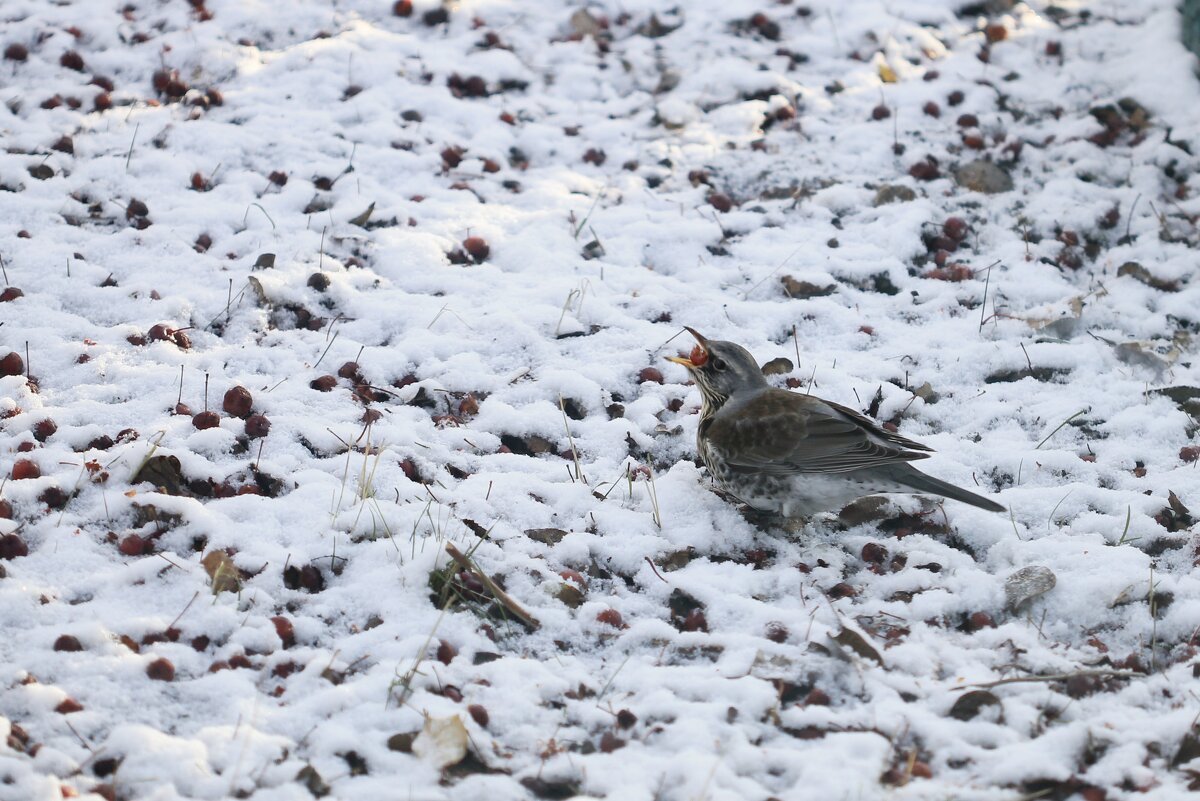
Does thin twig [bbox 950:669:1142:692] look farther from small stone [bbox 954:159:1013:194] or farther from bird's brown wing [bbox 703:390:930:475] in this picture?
small stone [bbox 954:159:1013:194]

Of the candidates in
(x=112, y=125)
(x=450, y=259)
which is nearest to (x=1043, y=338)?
(x=450, y=259)

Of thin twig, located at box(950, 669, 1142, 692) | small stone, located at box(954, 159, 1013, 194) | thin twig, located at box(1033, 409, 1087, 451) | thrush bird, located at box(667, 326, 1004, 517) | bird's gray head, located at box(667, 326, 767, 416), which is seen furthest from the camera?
small stone, located at box(954, 159, 1013, 194)

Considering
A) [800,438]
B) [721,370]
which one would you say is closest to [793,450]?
[800,438]

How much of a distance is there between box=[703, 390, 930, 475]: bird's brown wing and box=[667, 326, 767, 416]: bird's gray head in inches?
3.8

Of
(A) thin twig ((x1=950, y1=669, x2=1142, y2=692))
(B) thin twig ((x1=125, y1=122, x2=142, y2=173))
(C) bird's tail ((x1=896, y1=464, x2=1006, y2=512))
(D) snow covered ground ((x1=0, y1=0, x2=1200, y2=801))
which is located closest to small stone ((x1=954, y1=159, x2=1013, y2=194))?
(D) snow covered ground ((x1=0, y1=0, x2=1200, y2=801))

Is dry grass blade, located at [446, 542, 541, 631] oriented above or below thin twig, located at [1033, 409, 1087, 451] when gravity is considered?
above

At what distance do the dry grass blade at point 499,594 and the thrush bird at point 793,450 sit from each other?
111 cm

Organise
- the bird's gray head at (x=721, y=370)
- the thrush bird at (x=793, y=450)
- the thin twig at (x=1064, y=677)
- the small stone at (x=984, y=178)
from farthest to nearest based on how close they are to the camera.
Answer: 1. the small stone at (x=984, y=178)
2. the bird's gray head at (x=721, y=370)
3. the thrush bird at (x=793, y=450)
4. the thin twig at (x=1064, y=677)

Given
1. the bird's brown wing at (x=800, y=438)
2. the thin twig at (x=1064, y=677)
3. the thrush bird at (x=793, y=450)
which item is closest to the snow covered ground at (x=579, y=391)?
the thin twig at (x=1064, y=677)

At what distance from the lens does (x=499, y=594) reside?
3.92 m

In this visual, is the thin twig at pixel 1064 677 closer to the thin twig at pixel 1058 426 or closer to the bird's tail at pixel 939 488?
the bird's tail at pixel 939 488

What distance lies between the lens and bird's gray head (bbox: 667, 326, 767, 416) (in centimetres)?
479

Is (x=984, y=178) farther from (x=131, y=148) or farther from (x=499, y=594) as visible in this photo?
A: (x=131, y=148)

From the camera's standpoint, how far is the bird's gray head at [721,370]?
4789mm
